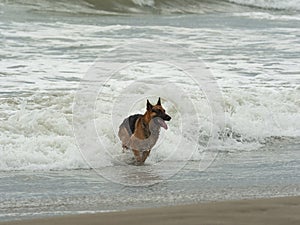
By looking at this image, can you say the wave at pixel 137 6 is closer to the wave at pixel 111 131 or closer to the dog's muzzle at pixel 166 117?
the wave at pixel 111 131

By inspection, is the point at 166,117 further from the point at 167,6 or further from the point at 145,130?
the point at 167,6

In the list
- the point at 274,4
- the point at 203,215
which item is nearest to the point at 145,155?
the point at 203,215

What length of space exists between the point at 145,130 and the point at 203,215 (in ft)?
9.00

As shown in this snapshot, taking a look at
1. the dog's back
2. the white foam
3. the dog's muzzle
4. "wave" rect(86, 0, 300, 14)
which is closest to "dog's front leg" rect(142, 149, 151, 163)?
the dog's back

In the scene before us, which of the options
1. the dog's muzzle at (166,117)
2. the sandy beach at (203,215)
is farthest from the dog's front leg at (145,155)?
the sandy beach at (203,215)

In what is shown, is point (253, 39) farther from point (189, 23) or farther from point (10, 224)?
→ point (10, 224)

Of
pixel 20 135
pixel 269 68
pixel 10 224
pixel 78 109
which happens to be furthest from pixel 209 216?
pixel 269 68

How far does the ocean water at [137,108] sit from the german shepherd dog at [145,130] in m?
0.13

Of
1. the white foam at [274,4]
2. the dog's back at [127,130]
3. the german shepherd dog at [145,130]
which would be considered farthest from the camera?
the white foam at [274,4]

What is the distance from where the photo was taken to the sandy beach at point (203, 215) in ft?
16.7

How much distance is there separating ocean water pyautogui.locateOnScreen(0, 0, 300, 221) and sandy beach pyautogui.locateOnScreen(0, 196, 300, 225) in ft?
1.08

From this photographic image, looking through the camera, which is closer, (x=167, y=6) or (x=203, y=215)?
(x=203, y=215)

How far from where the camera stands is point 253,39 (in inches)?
698

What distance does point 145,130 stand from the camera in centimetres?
795
